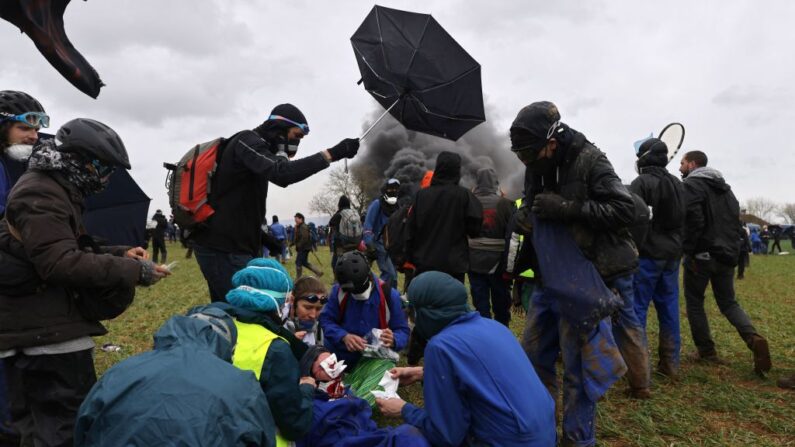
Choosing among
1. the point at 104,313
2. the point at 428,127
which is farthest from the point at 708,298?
the point at 104,313

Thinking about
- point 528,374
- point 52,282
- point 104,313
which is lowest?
point 528,374

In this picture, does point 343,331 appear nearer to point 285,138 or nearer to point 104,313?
point 285,138

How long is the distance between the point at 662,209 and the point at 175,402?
4.30m

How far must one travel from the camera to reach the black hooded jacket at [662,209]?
14.3ft

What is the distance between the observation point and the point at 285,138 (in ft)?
10.5

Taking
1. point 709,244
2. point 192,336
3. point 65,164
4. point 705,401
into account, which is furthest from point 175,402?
point 709,244

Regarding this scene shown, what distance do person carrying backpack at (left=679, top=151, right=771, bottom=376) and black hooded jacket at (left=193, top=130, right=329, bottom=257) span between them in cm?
380

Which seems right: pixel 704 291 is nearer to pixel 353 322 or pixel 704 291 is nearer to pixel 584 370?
pixel 584 370

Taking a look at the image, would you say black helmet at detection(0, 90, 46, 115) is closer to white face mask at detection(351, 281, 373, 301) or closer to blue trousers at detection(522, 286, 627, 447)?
white face mask at detection(351, 281, 373, 301)

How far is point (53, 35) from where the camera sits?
2.87 meters

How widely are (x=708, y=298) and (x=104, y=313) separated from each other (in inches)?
395

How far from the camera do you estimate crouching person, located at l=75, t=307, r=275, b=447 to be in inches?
53.7

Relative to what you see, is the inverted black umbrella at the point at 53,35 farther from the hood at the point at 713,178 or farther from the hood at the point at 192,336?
the hood at the point at 713,178

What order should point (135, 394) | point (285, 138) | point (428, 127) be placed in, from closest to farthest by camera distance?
point (135, 394)
point (285, 138)
point (428, 127)
